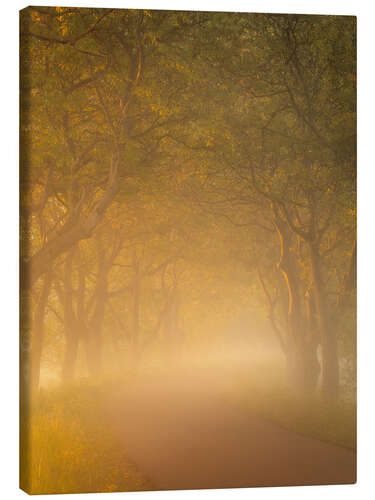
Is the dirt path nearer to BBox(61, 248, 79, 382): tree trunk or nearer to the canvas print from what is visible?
the canvas print

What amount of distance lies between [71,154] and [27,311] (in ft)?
6.00

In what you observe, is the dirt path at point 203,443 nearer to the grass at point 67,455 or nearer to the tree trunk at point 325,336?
the grass at point 67,455

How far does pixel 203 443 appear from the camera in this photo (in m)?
8.12

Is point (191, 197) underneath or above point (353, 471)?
above

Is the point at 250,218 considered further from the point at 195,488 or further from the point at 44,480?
the point at 44,480

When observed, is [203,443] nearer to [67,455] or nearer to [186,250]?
[67,455]

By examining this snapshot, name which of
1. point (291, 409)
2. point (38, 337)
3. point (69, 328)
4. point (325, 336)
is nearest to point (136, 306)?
point (69, 328)

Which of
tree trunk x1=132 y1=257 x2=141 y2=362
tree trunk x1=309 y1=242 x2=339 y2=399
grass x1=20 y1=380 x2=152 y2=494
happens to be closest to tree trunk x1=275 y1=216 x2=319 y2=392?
tree trunk x1=309 y1=242 x2=339 y2=399

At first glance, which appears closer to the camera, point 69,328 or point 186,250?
point 69,328

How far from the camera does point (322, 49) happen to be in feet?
28.0

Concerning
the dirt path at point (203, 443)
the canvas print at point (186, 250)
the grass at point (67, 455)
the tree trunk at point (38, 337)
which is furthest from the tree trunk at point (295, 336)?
the tree trunk at point (38, 337)

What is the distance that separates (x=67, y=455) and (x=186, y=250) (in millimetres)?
2652

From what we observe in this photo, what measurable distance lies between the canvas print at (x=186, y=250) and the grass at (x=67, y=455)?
0.02m

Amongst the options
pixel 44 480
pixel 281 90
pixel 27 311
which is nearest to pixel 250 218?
pixel 281 90
